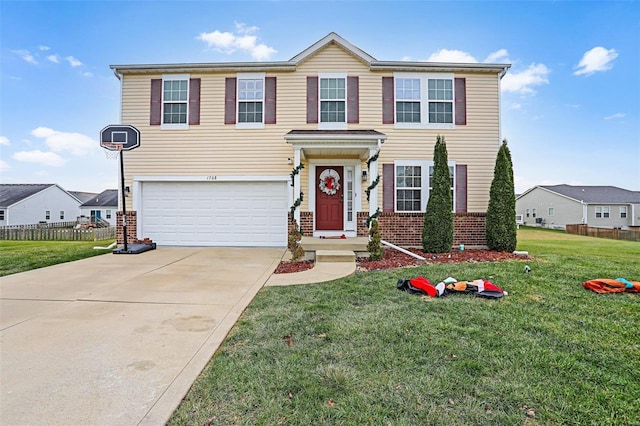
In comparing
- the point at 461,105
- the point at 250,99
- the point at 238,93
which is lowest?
the point at 461,105

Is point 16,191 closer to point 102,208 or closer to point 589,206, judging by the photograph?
point 102,208

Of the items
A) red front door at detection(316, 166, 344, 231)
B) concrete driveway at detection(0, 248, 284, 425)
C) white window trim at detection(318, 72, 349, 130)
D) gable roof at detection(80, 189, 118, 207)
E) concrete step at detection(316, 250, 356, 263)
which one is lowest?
concrete driveway at detection(0, 248, 284, 425)

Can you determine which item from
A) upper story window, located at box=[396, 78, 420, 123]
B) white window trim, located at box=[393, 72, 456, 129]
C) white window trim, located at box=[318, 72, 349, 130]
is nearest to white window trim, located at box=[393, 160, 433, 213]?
white window trim, located at box=[393, 72, 456, 129]

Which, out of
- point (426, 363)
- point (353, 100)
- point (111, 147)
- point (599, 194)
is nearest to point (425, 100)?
point (353, 100)

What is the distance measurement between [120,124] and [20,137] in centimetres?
1158

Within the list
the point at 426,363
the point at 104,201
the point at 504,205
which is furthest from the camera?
the point at 104,201

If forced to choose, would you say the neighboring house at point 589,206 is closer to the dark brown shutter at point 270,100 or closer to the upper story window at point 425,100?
the upper story window at point 425,100

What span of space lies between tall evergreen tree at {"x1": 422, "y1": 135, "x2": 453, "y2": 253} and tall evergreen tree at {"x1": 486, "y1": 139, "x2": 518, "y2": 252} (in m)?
1.51

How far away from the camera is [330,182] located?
378 inches

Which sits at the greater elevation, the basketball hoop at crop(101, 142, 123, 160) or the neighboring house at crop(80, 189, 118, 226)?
the basketball hoop at crop(101, 142, 123, 160)

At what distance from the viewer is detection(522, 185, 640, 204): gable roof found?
31812mm

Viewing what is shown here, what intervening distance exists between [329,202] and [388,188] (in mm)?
1927

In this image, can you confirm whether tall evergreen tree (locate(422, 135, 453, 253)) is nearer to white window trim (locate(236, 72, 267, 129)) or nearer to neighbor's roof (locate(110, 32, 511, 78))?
neighbor's roof (locate(110, 32, 511, 78))

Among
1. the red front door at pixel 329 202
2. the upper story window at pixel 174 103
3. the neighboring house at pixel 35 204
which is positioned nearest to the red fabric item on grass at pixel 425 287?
the red front door at pixel 329 202
